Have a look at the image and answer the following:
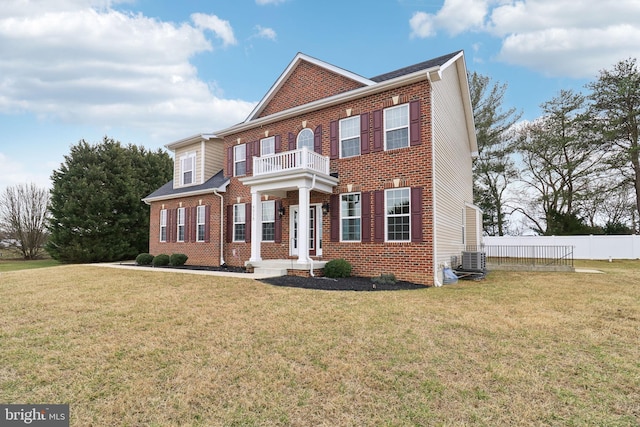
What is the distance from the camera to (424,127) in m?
10.9

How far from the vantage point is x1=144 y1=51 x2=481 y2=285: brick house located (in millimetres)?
10953

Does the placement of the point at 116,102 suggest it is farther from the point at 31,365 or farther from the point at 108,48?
the point at 31,365

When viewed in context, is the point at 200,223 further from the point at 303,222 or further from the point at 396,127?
the point at 396,127

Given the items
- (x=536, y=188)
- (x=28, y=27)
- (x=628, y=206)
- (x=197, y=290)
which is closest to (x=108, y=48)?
(x=28, y=27)

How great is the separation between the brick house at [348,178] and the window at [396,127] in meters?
0.03

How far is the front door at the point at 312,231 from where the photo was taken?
1303 centimetres

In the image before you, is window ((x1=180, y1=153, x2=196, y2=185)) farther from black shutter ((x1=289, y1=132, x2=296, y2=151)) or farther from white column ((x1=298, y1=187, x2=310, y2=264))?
white column ((x1=298, y1=187, x2=310, y2=264))

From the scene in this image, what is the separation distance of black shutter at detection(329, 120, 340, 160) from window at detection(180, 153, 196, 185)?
362 inches

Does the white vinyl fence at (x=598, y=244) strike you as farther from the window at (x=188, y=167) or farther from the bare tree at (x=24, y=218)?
the bare tree at (x=24, y=218)

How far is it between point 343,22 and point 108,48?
9266 mm

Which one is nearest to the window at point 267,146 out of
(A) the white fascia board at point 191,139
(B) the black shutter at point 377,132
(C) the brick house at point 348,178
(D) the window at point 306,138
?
(C) the brick house at point 348,178

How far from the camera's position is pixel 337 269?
11.2 m

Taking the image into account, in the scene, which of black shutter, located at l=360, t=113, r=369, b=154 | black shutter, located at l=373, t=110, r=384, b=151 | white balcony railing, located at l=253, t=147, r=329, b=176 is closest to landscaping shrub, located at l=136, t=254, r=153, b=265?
white balcony railing, located at l=253, t=147, r=329, b=176

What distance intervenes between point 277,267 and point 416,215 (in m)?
5.17
